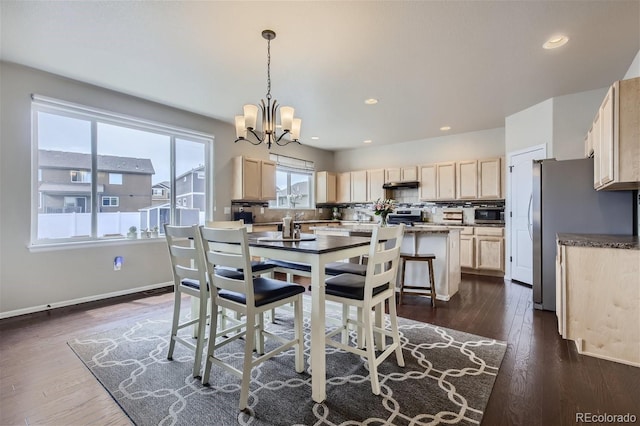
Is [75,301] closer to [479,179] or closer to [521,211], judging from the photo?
[521,211]

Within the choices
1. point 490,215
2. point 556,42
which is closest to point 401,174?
point 490,215

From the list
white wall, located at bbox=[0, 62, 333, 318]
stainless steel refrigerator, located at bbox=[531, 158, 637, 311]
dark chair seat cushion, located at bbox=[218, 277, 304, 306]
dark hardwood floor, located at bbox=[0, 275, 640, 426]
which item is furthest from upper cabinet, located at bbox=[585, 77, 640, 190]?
white wall, located at bbox=[0, 62, 333, 318]

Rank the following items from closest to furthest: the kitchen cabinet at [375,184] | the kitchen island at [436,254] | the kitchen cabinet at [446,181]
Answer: the kitchen island at [436,254]
the kitchen cabinet at [446,181]
the kitchen cabinet at [375,184]

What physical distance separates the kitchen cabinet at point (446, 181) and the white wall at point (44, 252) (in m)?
4.82

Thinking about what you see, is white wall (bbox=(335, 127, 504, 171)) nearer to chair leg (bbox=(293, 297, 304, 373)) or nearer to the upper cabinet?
the upper cabinet

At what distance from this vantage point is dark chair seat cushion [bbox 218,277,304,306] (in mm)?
1802

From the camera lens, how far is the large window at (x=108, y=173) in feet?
11.1

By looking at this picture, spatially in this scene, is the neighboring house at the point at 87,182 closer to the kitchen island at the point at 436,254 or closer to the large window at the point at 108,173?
the large window at the point at 108,173

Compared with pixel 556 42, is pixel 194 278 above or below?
below

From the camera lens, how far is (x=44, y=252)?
10.8ft

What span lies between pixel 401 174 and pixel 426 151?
27.3 inches

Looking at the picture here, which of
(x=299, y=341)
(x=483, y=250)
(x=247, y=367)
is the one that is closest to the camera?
(x=247, y=367)

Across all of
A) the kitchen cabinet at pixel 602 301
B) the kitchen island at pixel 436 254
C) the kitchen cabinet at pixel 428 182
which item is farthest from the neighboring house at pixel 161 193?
the kitchen cabinet at pixel 602 301

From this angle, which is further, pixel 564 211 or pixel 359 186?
pixel 359 186
